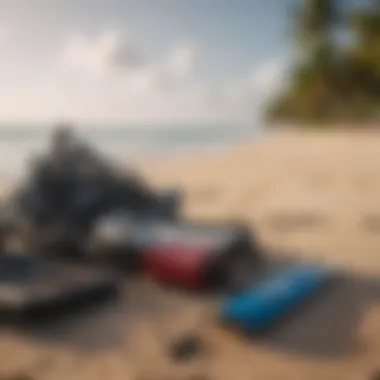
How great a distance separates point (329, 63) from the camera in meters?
1.36

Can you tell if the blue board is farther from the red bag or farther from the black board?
the black board

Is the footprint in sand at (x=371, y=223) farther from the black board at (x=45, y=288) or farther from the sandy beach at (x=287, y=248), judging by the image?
the black board at (x=45, y=288)

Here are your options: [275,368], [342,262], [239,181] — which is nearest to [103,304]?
[275,368]

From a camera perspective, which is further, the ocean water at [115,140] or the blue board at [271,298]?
the ocean water at [115,140]

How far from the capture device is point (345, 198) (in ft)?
4.60

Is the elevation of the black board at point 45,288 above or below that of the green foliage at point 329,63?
below

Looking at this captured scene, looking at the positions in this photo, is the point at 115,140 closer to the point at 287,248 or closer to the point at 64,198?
the point at 64,198

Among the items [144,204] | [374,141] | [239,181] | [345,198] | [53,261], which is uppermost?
[374,141]

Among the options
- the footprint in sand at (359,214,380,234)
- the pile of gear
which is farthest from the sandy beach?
the pile of gear

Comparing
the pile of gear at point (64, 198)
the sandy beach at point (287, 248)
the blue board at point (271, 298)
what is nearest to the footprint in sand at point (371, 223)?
the sandy beach at point (287, 248)

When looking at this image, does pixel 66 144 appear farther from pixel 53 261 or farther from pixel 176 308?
pixel 176 308

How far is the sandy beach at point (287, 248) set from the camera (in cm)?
69

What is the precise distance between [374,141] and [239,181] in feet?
1.84

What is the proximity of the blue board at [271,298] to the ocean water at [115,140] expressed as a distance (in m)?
0.34
